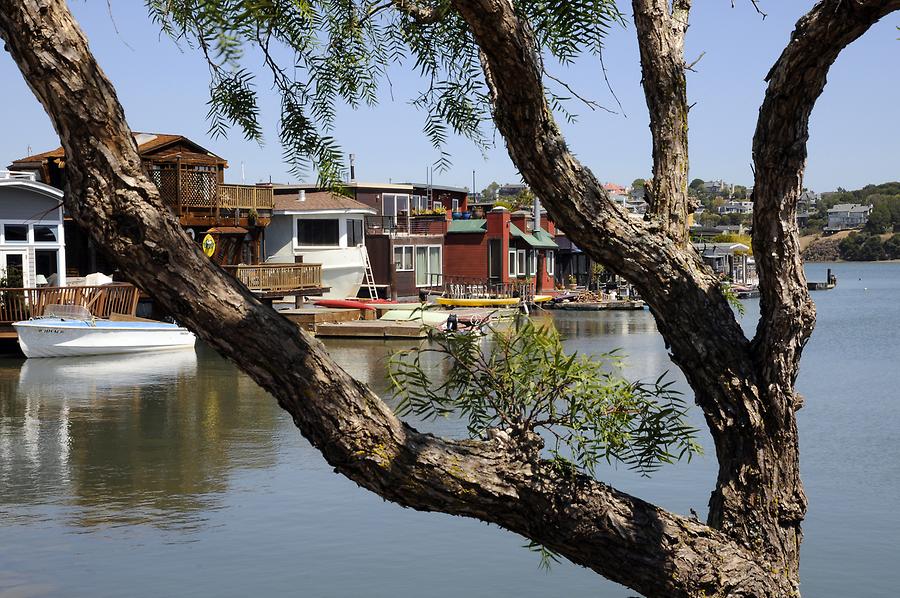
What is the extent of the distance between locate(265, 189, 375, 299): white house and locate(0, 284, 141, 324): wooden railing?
12.6 meters

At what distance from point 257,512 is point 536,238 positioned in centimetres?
4565

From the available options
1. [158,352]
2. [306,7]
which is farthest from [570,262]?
[306,7]

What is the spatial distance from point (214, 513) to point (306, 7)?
965 centimetres

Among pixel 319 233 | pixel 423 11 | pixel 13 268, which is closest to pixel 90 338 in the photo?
pixel 13 268

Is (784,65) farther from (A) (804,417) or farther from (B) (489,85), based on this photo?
(A) (804,417)

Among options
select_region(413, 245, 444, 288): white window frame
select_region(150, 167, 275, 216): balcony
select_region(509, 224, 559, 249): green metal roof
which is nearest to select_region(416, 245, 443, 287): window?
select_region(413, 245, 444, 288): white window frame

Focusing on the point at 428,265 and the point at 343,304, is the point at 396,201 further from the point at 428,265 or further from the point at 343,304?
the point at 343,304

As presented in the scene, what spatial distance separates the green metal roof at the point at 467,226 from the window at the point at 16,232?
25992mm

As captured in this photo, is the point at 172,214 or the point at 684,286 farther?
the point at 684,286

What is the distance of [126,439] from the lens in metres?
16.8

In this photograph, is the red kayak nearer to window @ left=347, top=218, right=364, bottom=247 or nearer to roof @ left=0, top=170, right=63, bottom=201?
window @ left=347, top=218, right=364, bottom=247

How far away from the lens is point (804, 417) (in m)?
20.5

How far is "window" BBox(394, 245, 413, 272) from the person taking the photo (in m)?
47.7

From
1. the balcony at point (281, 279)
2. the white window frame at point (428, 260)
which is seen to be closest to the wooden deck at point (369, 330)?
the balcony at point (281, 279)
